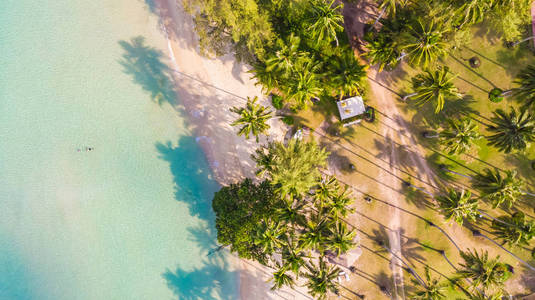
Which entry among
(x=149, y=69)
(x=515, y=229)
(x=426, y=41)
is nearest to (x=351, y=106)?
(x=426, y=41)

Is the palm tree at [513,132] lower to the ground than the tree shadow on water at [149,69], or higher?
lower

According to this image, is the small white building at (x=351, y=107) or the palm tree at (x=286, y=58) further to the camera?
the small white building at (x=351, y=107)

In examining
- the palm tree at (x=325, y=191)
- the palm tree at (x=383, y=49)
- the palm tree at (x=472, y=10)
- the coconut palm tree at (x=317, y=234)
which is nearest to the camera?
the palm tree at (x=472, y=10)

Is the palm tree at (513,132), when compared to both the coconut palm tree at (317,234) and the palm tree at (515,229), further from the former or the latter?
the coconut palm tree at (317,234)

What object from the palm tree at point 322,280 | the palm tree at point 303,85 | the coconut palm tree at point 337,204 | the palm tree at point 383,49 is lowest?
the palm tree at point 322,280

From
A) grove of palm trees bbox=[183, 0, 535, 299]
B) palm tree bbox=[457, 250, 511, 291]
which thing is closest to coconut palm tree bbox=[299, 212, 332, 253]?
grove of palm trees bbox=[183, 0, 535, 299]

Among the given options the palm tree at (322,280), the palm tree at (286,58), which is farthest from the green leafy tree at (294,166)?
the palm tree at (322,280)

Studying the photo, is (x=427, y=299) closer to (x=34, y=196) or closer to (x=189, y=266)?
(x=189, y=266)
